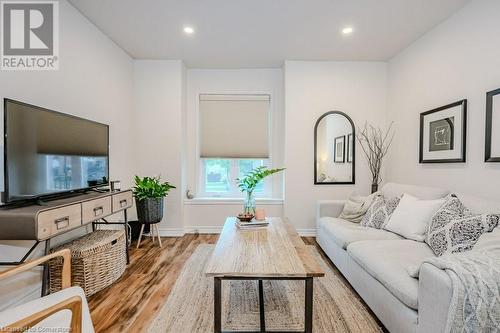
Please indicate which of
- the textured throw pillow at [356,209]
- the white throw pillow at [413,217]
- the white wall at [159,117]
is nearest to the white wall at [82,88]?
the white wall at [159,117]

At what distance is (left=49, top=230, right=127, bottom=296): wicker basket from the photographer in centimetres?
211

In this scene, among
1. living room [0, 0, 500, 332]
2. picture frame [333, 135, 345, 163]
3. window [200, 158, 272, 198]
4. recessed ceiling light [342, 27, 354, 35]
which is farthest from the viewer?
window [200, 158, 272, 198]

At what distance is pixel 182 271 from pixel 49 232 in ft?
4.55

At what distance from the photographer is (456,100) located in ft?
8.81

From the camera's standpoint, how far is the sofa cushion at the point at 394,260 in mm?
1535

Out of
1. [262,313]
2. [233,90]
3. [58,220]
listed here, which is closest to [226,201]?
[233,90]

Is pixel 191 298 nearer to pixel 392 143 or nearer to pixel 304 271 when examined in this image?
pixel 304 271

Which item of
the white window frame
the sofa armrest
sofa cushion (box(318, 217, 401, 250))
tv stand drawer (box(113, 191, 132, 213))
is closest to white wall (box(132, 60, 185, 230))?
the white window frame

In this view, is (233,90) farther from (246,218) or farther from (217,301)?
(217,301)

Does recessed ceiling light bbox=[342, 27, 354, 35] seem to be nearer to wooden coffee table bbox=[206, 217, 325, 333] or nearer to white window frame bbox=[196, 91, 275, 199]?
white window frame bbox=[196, 91, 275, 199]

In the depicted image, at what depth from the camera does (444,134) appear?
2814 mm

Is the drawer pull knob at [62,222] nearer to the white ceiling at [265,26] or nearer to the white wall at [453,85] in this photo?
the white ceiling at [265,26]

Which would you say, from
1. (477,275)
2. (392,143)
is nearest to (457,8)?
(392,143)

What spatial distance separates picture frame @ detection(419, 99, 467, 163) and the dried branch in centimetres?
73
